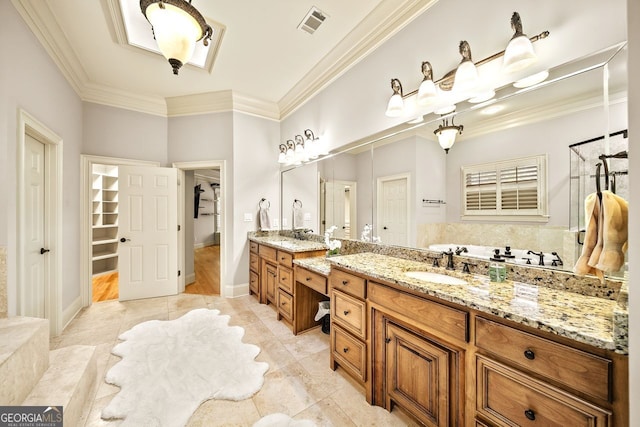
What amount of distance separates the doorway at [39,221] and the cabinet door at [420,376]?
288cm

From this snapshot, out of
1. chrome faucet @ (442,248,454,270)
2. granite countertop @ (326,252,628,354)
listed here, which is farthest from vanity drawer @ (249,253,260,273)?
chrome faucet @ (442,248,454,270)

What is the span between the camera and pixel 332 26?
2381 millimetres

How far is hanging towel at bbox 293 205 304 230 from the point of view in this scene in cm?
360

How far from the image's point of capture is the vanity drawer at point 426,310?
1.13 m

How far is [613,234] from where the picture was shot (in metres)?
0.90

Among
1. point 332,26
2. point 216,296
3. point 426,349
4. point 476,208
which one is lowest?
point 216,296

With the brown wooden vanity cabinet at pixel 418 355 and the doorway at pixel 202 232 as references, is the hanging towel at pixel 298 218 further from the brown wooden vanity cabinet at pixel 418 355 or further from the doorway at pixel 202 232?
the brown wooden vanity cabinet at pixel 418 355

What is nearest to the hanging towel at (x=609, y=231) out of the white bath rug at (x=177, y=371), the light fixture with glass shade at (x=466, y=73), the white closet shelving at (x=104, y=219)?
the light fixture with glass shade at (x=466, y=73)

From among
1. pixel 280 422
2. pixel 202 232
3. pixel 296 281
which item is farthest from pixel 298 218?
pixel 202 232

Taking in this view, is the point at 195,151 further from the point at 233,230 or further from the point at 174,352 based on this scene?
the point at 174,352

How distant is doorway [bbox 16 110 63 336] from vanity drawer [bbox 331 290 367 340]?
251 cm

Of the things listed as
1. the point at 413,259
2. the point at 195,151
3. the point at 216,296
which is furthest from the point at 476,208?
the point at 195,151

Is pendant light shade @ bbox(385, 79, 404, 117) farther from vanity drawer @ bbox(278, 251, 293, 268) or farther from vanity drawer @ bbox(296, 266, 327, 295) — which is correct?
vanity drawer @ bbox(278, 251, 293, 268)

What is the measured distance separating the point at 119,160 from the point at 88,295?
6.27 feet
